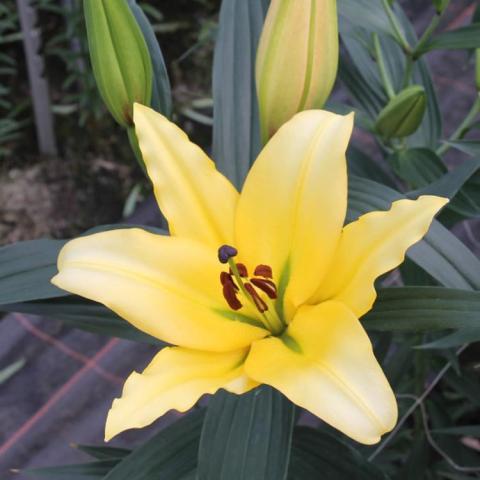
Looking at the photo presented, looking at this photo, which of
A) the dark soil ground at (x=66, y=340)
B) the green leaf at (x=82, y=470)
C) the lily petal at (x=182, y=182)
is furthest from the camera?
the dark soil ground at (x=66, y=340)

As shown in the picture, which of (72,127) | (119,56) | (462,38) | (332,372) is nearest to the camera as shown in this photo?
(332,372)

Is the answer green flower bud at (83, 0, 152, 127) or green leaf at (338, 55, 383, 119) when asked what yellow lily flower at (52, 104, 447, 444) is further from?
green leaf at (338, 55, 383, 119)

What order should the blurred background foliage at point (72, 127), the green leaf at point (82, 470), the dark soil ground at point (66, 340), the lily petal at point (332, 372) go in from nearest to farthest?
the lily petal at point (332, 372) < the green leaf at point (82, 470) < the dark soil ground at point (66, 340) < the blurred background foliage at point (72, 127)

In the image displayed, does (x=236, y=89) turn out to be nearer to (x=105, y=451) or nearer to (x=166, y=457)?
(x=166, y=457)

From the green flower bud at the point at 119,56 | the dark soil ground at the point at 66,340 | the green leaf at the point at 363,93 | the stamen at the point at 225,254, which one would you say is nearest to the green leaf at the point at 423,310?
the stamen at the point at 225,254

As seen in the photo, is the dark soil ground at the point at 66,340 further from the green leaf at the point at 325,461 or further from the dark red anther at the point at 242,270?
the dark red anther at the point at 242,270

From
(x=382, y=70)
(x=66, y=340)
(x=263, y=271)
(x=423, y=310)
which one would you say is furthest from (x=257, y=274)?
(x=66, y=340)

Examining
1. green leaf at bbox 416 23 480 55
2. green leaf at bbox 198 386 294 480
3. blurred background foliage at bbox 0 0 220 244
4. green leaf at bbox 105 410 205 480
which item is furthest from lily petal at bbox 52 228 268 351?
blurred background foliage at bbox 0 0 220 244

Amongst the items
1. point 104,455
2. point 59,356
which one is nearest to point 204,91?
point 59,356
